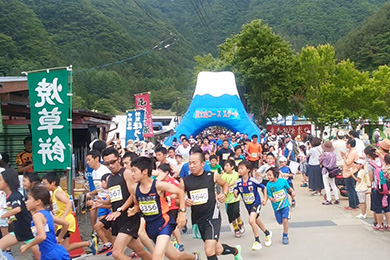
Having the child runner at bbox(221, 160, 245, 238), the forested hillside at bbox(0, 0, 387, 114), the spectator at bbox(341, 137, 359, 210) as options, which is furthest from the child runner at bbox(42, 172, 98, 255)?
the forested hillside at bbox(0, 0, 387, 114)

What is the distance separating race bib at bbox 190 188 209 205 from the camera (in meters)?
5.72

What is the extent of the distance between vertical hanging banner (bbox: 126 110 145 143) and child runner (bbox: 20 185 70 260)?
38.3ft

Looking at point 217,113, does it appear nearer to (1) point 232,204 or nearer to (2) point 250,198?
(1) point 232,204

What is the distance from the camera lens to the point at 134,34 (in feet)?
239

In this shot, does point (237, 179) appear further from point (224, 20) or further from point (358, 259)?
point (224, 20)

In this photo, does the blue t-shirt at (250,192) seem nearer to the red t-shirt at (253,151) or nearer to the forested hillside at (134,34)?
the red t-shirt at (253,151)

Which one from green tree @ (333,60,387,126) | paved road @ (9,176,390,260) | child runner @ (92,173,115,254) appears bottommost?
paved road @ (9,176,390,260)

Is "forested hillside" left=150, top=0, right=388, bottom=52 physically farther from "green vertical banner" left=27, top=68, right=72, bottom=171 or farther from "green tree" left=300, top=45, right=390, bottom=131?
"green vertical banner" left=27, top=68, right=72, bottom=171

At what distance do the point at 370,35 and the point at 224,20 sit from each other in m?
34.5

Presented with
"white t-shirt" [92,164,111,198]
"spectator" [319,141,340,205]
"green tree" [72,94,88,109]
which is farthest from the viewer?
"green tree" [72,94,88,109]

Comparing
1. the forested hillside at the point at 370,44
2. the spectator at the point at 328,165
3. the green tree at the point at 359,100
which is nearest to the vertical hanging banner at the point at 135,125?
the spectator at the point at 328,165

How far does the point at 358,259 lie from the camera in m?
6.50

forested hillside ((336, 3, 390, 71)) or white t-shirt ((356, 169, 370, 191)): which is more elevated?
forested hillside ((336, 3, 390, 71))

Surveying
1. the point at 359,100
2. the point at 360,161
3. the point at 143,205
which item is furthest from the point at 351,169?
the point at 359,100
